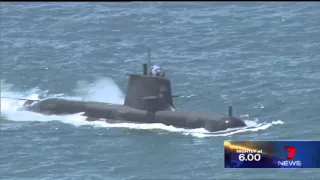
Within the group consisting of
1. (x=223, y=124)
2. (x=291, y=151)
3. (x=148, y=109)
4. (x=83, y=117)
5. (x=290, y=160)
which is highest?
(x=148, y=109)

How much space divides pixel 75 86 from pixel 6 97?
6.15m

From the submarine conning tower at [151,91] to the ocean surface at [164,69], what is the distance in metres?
2.07

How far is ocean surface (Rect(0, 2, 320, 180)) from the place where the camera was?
62688mm

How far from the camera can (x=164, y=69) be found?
8844 centimetres

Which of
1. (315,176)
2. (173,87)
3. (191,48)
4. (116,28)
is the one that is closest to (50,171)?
(315,176)

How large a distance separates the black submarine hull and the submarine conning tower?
57 cm

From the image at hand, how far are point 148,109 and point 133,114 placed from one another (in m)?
1.23

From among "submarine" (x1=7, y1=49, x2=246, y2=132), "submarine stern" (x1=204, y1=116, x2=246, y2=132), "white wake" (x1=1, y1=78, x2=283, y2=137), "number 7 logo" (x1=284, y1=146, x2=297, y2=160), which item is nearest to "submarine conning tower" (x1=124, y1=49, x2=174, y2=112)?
"submarine" (x1=7, y1=49, x2=246, y2=132)

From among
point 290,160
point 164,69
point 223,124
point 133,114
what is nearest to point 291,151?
point 290,160

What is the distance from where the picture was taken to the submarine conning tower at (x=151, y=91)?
7356 centimetres

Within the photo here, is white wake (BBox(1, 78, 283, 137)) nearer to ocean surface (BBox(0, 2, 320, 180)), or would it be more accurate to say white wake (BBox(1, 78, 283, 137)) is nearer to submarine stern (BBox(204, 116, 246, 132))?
ocean surface (BBox(0, 2, 320, 180))

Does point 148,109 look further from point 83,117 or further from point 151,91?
point 83,117

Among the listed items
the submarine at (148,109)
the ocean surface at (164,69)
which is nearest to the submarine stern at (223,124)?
the submarine at (148,109)

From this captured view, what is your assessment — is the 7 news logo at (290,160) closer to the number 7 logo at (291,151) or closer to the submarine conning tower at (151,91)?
the number 7 logo at (291,151)
